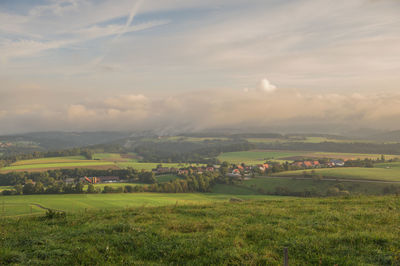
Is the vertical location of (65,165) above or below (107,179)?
above

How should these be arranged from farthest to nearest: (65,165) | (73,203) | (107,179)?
1. (65,165)
2. (107,179)
3. (73,203)

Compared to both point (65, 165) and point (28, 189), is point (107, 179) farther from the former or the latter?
point (65, 165)

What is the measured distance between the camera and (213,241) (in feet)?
31.0

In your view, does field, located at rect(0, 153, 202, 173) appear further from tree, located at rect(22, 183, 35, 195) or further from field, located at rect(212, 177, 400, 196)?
field, located at rect(212, 177, 400, 196)

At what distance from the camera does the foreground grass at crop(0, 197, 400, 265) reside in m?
7.89

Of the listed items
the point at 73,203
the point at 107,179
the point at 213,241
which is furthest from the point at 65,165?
the point at 213,241

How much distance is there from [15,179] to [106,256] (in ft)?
369

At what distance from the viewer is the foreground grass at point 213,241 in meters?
7.89

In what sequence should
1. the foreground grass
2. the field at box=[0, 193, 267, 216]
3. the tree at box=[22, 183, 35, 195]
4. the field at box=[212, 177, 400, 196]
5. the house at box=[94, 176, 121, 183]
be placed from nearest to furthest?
the foreground grass
the field at box=[0, 193, 267, 216]
the field at box=[212, 177, 400, 196]
the tree at box=[22, 183, 35, 195]
the house at box=[94, 176, 121, 183]

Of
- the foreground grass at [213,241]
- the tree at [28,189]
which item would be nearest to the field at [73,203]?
the tree at [28,189]

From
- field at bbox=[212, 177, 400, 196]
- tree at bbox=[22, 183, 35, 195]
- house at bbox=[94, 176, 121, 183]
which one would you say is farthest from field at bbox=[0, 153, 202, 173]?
field at bbox=[212, 177, 400, 196]

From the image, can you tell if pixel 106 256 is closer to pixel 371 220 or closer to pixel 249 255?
pixel 249 255

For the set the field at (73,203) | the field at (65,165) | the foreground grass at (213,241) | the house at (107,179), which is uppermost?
the foreground grass at (213,241)

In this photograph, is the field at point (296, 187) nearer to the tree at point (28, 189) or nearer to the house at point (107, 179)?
the house at point (107, 179)
